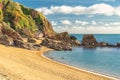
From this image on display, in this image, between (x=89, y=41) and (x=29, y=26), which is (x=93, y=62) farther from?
(x=29, y=26)

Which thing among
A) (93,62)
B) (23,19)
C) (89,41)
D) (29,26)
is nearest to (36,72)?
(93,62)

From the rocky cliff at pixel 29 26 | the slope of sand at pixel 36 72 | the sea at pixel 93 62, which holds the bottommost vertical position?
the sea at pixel 93 62

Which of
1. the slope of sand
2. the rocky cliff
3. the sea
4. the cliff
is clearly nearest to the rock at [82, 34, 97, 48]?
the rocky cliff

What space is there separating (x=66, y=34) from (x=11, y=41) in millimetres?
49213

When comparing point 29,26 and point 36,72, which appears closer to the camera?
point 36,72

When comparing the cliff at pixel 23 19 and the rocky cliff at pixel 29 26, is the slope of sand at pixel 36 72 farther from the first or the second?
the cliff at pixel 23 19

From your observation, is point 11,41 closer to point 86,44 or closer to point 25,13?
point 86,44

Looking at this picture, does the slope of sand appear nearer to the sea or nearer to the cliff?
the sea

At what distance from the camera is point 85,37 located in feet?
395

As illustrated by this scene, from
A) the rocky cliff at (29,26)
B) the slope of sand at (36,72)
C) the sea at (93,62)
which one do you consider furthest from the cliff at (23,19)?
the slope of sand at (36,72)

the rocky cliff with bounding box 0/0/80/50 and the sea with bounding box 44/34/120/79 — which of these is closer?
the sea with bounding box 44/34/120/79

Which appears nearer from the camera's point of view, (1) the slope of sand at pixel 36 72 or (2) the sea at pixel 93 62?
(1) the slope of sand at pixel 36 72

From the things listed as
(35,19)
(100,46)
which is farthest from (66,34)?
(35,19)

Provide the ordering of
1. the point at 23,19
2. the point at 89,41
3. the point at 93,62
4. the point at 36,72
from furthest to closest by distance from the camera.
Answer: the point at 23,19
the point at 89,41
the point at 93,62
the point at 36,72
